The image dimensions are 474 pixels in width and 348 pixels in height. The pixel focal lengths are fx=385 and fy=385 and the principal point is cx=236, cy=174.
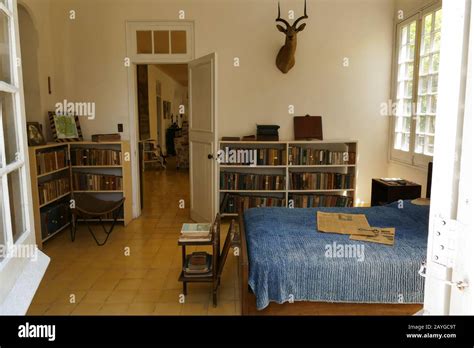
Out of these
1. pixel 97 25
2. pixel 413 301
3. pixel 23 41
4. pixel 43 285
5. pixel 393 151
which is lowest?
pixel 43 285

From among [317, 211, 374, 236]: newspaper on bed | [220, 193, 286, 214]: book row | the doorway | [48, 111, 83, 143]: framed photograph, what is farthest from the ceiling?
[317, 211, 374, 236]: newspaper on bed

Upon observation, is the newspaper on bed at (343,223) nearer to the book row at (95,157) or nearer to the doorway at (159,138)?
the book row at (95,157)

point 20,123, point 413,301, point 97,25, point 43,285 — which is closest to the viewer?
point 20,123

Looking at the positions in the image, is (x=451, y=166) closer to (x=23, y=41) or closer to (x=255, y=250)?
(x=255, y=250)

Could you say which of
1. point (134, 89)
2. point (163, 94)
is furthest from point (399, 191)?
point (163, 94)

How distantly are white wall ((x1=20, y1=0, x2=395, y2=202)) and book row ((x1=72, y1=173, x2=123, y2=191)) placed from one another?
29.3 inches

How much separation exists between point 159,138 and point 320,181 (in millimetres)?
8042

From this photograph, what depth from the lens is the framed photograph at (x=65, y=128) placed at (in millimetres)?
5367

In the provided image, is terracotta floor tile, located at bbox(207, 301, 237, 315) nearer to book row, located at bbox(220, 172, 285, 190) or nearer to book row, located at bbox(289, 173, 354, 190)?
book row, located at bbox(220, 172, 285, 190)

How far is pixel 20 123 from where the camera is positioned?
140 cm

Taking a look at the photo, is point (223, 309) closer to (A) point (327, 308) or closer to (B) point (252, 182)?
(A) point (327, 308)
